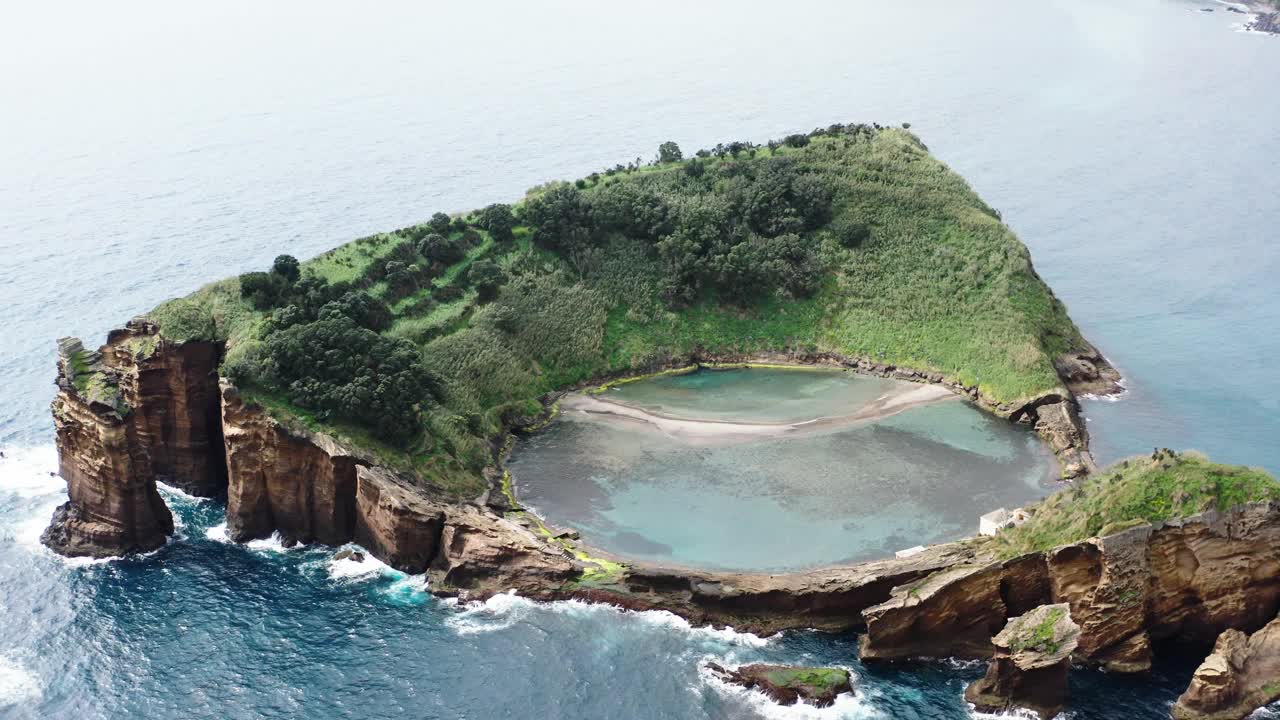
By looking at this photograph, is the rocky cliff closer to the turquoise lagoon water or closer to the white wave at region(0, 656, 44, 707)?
the white wave at region(0, 656, 44, 707)

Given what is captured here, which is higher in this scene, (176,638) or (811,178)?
(811,178)

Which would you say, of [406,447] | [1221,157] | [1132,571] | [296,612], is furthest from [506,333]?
[1221,157]

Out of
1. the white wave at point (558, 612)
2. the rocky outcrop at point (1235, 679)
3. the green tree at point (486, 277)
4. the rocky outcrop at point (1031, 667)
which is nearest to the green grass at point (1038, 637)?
the rocky outcrop at point (1031, 667)

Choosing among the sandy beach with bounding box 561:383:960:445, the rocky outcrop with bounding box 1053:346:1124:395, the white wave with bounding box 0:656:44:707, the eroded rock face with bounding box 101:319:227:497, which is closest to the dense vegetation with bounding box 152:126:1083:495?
the rocky outcrop with bounding box 1053:346:1124:395

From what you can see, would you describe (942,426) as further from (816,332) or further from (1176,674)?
(1176,674)

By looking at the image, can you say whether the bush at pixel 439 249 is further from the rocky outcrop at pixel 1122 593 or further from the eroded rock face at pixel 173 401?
the rocky outcrop at pixel 1122 593

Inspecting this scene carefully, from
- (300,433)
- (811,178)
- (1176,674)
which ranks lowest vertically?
(1176,674)
